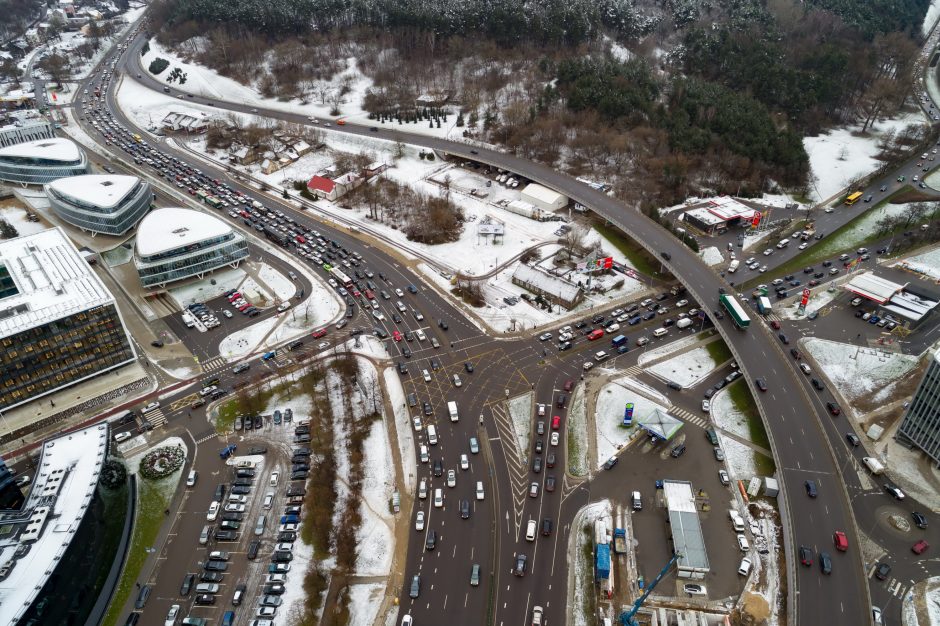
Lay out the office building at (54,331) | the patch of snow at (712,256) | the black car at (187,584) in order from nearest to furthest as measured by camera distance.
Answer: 1. the black car at (187,584)
2. the office building at (54,331)
3. the patch of snow at (712,256)

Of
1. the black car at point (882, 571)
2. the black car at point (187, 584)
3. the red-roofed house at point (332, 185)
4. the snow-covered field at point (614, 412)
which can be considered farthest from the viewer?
the red-roofed house at point (332, 185)

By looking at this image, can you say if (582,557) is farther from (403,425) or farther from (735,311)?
(735,311)

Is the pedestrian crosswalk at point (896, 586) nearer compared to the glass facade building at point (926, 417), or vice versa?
the pedestrian crosswalk at point (896, 586)

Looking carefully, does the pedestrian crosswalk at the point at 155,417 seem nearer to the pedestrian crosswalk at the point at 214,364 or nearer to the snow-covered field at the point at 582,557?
the pedestrian crosswalk at the point at 214,364

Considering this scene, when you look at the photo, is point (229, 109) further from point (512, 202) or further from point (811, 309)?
point (811, 309)

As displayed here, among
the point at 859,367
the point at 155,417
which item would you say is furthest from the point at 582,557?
the point at 155,417

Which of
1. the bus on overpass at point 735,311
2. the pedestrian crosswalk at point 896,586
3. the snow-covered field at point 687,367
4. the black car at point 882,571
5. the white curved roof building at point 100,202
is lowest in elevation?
the pedestrian crosswalk at point 896,586

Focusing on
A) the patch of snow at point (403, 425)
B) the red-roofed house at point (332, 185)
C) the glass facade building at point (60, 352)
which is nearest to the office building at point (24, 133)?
the red-roofed house at point (332, 185)

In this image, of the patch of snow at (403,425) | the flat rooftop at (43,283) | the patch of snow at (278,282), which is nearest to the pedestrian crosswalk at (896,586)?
the patch of snow at (403,425)

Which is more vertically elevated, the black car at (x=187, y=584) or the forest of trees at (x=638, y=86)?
the forest of trees at (x=638, y=86)
